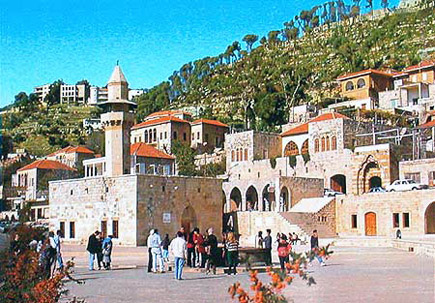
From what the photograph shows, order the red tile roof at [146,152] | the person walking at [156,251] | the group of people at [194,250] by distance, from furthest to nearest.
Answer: the red tile roof at [146,152], the person walking at [156,251], the group of people at [194,250]

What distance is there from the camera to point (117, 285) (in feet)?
42.5

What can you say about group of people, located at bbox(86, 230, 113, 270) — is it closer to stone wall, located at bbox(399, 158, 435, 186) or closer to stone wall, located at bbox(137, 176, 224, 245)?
stone wall, located at bbox(137, 176, 224, 245)

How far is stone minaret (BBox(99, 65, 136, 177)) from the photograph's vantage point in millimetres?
33500

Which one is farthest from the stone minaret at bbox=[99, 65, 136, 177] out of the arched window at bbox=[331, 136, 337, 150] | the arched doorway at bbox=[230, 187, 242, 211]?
the arched window at bbox=[331, 136, 337, 150]

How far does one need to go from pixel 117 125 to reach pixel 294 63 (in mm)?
70896

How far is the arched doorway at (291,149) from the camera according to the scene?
47.6 metres

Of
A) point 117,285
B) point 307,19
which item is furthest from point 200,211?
point 307,19

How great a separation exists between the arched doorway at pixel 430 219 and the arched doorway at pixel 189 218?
11.3 m

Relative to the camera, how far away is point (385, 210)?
109 feet

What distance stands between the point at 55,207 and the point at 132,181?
254 inches

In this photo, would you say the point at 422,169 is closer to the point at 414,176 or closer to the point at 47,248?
the point at 414,176

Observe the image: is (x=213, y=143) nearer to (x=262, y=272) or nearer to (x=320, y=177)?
(x=320, y=177)

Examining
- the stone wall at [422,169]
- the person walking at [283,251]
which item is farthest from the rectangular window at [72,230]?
the person walking at [283,251]

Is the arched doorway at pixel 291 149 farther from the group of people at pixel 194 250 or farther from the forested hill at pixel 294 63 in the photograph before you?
the group of people at pixel 194 250
